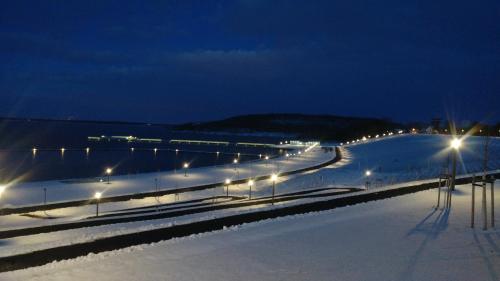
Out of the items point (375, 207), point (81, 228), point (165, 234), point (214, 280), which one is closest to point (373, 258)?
point (214, 280)

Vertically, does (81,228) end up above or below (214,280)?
below

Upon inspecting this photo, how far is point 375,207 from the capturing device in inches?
488

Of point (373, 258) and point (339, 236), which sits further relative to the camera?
point (339, 236)

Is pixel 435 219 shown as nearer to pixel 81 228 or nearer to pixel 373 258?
pixel 373 258

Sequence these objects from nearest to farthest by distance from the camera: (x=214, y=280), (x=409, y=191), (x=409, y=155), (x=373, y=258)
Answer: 1. (x=214, y=280)
2. (x=373, y=258)
3. (x=409, y=191)
4. (x=409, y=155)

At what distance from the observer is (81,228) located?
15.5 meters

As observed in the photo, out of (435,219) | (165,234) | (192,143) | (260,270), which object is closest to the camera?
(260,270)

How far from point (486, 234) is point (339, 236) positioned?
2.64 metres

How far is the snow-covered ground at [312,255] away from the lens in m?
6.54

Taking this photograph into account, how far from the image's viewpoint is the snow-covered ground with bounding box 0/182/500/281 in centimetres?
654

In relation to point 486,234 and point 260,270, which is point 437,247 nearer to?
point 486,234

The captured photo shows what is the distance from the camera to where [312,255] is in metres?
7.56

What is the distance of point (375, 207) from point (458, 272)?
18.9ft

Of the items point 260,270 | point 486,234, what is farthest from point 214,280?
point 486,234
